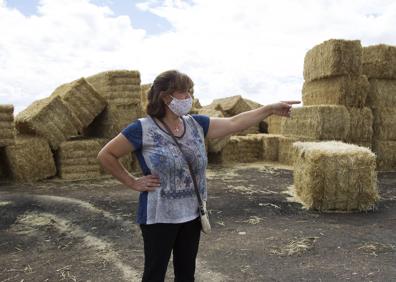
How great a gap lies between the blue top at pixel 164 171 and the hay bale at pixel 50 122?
859cm

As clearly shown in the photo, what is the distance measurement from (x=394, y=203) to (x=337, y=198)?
1.32 metres

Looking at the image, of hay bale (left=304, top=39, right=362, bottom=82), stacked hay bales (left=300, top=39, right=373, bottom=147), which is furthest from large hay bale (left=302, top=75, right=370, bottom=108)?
hay bale (left=304, top=39, right=362, bottom=82)

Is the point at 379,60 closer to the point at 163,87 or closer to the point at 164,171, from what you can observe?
the point at 163,87

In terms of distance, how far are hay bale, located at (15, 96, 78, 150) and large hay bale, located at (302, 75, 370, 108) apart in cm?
707

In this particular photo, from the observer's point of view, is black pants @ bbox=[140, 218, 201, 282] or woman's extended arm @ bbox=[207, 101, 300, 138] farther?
woman's extended arm @ bbox=[207, 101, 300, 138]

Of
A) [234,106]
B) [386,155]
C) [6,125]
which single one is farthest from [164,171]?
[234,106]

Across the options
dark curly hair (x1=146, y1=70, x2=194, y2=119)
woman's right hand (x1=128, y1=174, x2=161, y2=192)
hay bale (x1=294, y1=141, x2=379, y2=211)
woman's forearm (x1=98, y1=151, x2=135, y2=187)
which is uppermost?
dark curly hair (x1=146, y1=70, x2=194, y2=119)

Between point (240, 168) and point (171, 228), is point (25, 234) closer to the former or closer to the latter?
point (171, 228)

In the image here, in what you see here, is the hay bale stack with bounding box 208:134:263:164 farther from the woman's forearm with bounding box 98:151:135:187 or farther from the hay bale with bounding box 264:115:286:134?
the woman's forearm with bounding box 98:151:135:187

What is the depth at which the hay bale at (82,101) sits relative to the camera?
11.3 metres

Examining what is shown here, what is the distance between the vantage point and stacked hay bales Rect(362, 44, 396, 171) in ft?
39.7

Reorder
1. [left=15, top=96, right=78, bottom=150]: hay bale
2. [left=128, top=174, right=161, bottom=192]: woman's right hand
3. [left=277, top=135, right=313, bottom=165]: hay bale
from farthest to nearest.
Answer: [left=277, top=135, right=313, bottom=165]: hay bale, [left=15, top=96, right=78, bottom=150]: hay bale, [left=128, top=174, right=161, bottom=192]: woman's right hand

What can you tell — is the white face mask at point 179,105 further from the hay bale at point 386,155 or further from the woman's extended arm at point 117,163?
the hay bale at point 386,155

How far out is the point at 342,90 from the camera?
11.7 metres
